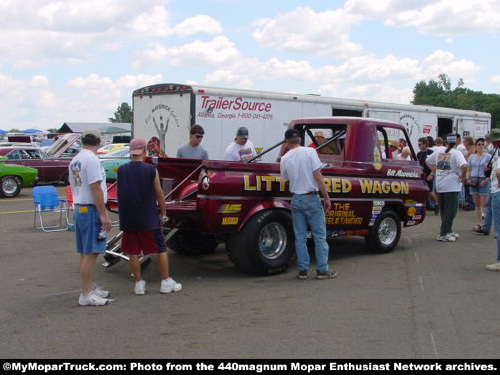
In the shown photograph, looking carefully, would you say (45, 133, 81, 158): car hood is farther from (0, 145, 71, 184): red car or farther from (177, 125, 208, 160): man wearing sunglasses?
(177, 125, 208, 160): man wearing sunglasses

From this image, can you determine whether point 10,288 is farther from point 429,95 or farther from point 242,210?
point 429,95

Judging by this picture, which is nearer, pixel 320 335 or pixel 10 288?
pixel 320 335

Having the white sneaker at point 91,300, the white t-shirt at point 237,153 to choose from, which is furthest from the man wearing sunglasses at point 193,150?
the white sneaker at point 91,300

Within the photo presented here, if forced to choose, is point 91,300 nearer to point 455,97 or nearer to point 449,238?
point 449,238

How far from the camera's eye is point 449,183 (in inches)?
396

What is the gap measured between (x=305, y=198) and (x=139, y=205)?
2026 mm

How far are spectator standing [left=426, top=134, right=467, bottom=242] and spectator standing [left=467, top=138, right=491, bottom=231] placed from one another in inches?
55.0

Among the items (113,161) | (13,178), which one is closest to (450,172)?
(113,161)

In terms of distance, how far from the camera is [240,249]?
7.14 meters

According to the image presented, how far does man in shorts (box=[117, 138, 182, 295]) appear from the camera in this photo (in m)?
6.25

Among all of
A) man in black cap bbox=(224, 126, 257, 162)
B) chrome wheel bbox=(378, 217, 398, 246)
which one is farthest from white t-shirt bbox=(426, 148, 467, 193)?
man in black cap bbox=(224, 126, 257, 162)
